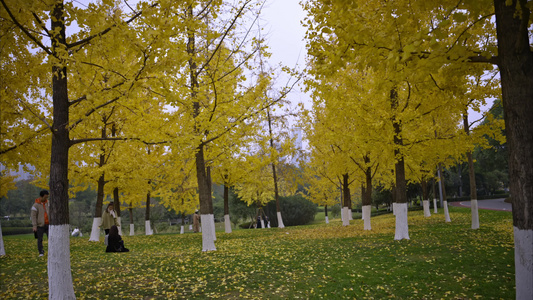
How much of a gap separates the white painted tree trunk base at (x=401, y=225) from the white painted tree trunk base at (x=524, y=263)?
302 inches

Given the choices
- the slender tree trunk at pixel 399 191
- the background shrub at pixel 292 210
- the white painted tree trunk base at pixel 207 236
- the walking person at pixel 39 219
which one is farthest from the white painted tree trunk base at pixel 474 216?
the background shrub at pixel 292 210

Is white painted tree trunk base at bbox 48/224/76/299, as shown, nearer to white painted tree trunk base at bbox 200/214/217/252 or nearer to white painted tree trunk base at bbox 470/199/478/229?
white painted tree trunk base at bbox 200/214/217/252

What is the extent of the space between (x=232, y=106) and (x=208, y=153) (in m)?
3.74

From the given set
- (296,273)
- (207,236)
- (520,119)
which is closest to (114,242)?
(207,236)

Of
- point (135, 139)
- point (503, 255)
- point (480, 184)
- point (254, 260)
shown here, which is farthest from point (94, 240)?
point (480, 184)

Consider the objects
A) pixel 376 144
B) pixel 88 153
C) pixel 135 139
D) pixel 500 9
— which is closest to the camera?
pixel 500 9

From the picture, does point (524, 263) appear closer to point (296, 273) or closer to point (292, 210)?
point (296, 273)

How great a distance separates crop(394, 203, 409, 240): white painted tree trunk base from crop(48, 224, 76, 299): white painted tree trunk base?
980 centimetres

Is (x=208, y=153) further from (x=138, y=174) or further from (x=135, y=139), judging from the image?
(x=135, y=139)

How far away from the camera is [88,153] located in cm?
1522

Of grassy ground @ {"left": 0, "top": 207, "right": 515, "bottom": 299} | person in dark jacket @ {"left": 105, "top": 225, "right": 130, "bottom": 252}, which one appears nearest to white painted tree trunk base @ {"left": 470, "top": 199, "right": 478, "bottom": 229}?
grassy ground @ {"left": 0, "top": 207, "right": 515, "bottom": 299}

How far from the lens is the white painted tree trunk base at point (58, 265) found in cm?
491

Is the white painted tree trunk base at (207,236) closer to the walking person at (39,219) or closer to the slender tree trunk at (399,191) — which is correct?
the walking person at (39,219)

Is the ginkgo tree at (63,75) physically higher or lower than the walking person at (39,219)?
higher
